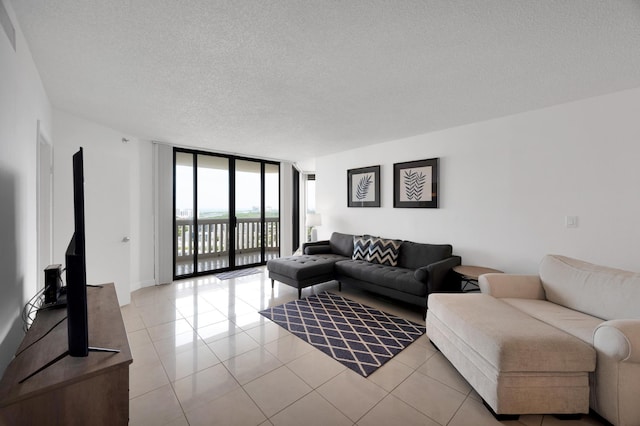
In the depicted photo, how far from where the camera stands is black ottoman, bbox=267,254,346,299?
3617mm

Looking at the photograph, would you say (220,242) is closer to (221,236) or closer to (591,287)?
(221,236)

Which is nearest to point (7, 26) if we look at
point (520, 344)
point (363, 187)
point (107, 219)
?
point (107, 219)

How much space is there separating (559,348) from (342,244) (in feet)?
10.8

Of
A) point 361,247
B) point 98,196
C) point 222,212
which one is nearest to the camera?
point 98,196

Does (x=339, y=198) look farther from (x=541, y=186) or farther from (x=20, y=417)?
(x=20, y=417)

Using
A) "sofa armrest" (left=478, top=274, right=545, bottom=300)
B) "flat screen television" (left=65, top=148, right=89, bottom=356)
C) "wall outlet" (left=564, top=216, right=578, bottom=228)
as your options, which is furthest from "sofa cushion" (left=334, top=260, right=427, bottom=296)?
"flat screen television" (left=65, top=148, right=89, bottom=356)

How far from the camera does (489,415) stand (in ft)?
5.38

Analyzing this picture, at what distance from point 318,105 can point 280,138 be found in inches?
56.8

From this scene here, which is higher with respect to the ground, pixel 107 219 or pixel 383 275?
pixel 107 219

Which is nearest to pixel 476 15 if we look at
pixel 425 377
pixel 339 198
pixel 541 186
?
pixel 541 186

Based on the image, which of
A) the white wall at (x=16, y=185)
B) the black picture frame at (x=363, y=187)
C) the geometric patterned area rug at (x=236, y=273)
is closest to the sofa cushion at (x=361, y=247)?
the black picture frame at (x=363, y=187)

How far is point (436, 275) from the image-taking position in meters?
2.98

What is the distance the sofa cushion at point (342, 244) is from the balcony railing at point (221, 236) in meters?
1.76

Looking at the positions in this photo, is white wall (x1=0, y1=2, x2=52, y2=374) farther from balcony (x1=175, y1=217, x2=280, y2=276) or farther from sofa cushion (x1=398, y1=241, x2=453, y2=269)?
sofa cushion (x1=398, y1=241, x2=453, y2=269)
